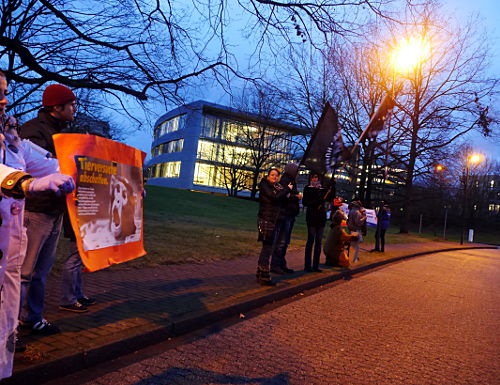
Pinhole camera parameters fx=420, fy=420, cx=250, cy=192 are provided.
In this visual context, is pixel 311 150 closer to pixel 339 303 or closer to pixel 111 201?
pixel 339 303

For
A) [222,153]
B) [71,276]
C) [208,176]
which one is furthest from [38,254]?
[208,176]

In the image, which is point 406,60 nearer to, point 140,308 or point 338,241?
point 338,241

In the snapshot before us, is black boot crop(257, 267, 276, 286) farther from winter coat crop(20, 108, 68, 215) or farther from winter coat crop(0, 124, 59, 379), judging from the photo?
winter coat crop(0, 124, 59, 379)

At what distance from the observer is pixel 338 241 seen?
10477 mm

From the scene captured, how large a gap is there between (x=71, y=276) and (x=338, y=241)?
728 centimetres

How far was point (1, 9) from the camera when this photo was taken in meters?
9.45

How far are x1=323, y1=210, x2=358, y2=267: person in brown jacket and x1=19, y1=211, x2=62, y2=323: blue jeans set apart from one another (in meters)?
7.49

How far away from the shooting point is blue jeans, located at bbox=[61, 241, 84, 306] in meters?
4.41

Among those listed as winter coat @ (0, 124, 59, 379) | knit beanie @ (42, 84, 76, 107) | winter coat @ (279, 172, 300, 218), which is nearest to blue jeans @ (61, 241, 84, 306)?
knit beanie @ (42, 84, 76, 107)

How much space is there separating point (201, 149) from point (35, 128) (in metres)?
61.8

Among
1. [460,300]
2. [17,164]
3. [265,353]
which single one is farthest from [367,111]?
[17,164]

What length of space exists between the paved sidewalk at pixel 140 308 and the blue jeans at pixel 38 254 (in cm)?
27

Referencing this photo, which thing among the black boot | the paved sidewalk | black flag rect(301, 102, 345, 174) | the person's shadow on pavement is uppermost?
black flag rect(301, 102, 345, 174)

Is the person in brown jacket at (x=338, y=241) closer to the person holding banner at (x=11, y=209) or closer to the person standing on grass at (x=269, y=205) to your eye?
the person standing on grass at (x=269, y=205)
